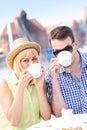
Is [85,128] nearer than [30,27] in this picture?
Yes

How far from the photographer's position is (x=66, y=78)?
1781mm

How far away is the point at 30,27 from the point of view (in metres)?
4.47

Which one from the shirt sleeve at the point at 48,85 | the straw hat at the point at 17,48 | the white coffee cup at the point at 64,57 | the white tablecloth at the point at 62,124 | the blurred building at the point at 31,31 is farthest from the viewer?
the blurred building at the point at 31,31

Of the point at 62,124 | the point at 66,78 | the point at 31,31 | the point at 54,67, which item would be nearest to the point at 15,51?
the point at 54,67

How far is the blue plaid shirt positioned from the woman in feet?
0.37

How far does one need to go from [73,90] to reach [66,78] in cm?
8

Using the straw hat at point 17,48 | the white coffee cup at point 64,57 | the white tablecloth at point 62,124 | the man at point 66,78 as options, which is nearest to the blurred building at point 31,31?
the man at point 66,78

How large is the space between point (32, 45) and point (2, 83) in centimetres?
27

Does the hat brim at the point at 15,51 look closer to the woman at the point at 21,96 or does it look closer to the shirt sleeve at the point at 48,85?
the woman at the point at 21,96

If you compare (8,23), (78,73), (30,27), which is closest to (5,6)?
(8,23)

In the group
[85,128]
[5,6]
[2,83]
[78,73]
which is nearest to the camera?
[85,128]

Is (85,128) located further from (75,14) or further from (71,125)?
(75,14)

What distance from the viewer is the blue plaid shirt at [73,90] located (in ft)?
5.70

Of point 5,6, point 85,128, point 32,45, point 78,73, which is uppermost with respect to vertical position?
point 5,6
